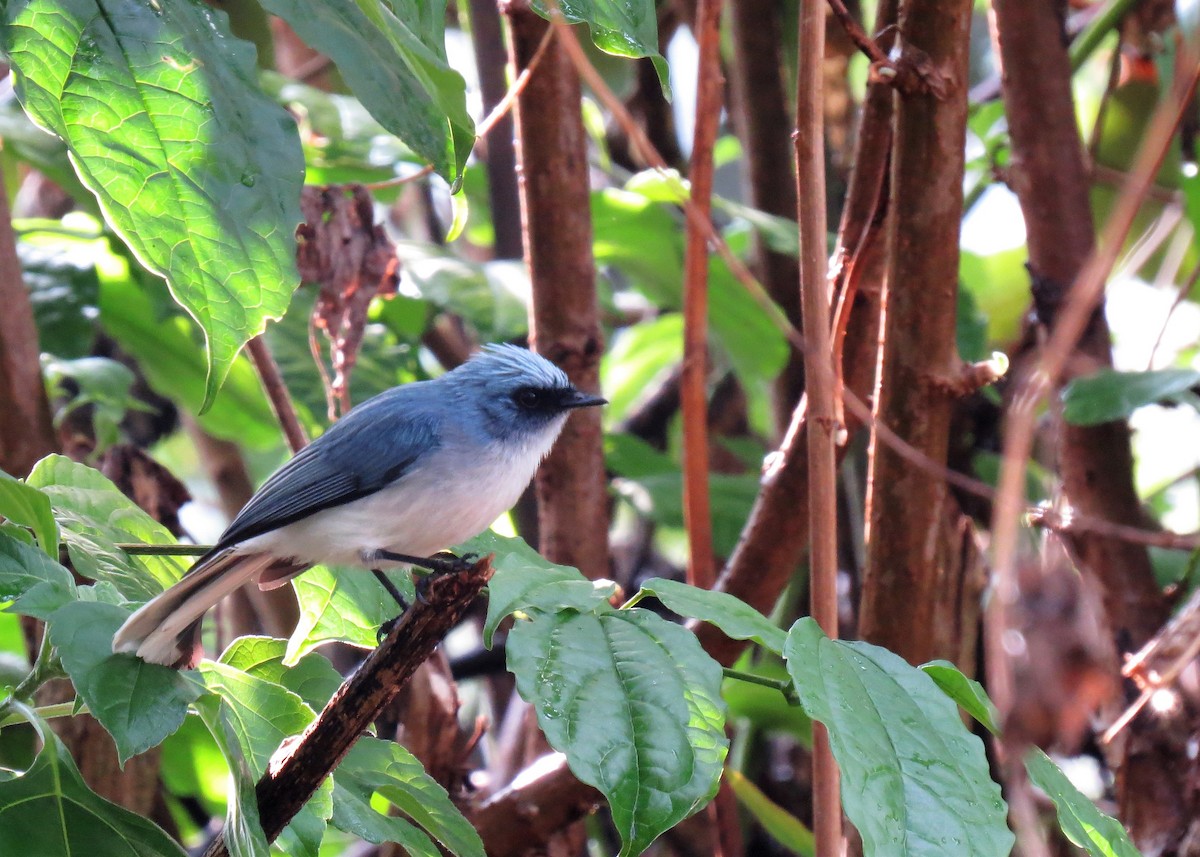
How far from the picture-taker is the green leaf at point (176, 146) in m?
1.36

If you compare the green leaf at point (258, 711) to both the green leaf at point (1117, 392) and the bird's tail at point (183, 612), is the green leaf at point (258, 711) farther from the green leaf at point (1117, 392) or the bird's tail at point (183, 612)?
the green leaf at point (1117, 392)

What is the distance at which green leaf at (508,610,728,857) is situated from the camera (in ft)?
4.34

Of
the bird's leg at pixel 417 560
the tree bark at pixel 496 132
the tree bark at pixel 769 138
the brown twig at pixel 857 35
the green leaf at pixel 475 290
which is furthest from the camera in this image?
the tree bark at pixel 496 132

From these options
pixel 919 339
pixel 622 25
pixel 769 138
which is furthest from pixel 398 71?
pixel 769 138

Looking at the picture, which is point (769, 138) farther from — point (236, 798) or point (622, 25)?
point (236, 798)

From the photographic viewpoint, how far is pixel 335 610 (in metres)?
2.02

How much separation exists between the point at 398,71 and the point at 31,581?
2.55 feet

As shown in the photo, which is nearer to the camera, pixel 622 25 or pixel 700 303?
pixel 622 25

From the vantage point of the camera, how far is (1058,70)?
327 centimetres

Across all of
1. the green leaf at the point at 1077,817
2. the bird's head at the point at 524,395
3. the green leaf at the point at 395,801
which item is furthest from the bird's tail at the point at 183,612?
the green leaf at the point at 1077,817

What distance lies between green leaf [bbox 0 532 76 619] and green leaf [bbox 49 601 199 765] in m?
0.05

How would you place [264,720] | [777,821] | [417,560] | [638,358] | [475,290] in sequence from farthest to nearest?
[638,358], [475,290], [777,821], [417,560], [264,720]

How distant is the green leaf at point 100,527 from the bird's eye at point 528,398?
3.53 ft

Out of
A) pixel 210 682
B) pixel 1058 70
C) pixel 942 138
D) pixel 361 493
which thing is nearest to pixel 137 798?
pixel 361 493
